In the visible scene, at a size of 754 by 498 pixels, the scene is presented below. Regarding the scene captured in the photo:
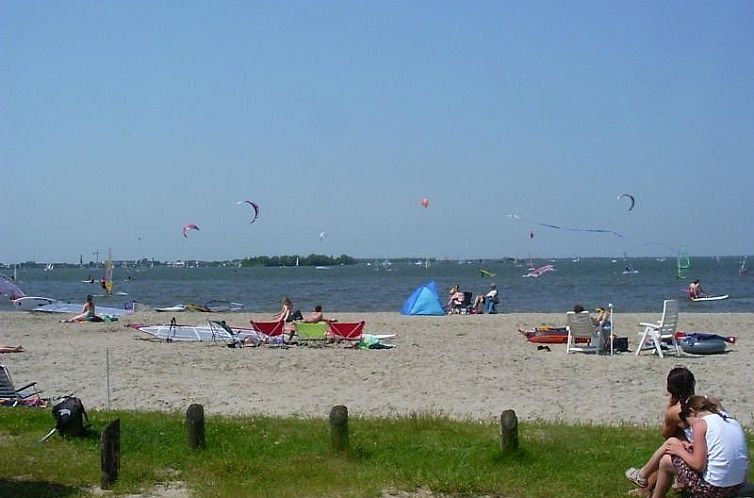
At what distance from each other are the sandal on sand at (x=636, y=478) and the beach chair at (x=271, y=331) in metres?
12.0

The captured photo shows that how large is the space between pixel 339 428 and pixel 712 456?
9.19ft

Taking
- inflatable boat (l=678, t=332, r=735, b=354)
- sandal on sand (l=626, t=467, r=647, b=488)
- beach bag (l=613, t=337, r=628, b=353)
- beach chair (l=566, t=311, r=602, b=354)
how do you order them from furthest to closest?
beach bag (l=613, t=337, r=628, b=353) < beach chair (l=566, t=311, r=602, b=354) < inflatable boat (l=678, t=332, r=735, b=354) < sandal on sand (l=626, t=467, r=647, b=488)

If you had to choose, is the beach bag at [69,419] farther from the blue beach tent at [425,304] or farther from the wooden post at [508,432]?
the blue beach tent at [425,304]

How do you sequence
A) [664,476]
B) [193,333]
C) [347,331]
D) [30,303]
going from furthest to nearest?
[30,303] → [193,333] → [347,331] → [664,476]

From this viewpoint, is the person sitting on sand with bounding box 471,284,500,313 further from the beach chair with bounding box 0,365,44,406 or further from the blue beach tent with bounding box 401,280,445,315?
the beach chair with bounding box 0,365,44,406

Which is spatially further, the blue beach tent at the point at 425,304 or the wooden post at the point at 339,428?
the blue beach tent at the point at 425,304

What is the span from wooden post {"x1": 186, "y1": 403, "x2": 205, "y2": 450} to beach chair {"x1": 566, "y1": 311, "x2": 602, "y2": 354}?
380 inches

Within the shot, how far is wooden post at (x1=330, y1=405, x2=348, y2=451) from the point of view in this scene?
6742mm

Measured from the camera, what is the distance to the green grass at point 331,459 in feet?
19.5

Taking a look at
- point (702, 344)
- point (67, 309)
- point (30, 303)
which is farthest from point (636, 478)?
point (30, 303)

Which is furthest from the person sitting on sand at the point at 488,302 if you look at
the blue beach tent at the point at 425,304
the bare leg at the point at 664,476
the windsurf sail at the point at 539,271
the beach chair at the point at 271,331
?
the windsurf sail at the point at 539,271

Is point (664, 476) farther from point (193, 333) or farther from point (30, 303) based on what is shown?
point (30, 303)

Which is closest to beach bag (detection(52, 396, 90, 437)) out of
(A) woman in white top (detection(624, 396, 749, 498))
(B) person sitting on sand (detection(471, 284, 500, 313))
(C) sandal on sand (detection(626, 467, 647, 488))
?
(C) sandal on sand (detection(626, 467, 647, 488))

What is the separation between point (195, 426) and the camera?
6.96 m
